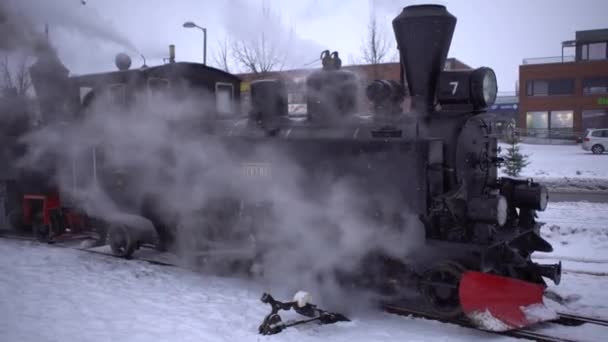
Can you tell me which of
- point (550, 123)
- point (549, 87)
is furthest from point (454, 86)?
point (549, 87)

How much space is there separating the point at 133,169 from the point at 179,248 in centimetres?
165

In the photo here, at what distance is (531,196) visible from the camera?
264 inches

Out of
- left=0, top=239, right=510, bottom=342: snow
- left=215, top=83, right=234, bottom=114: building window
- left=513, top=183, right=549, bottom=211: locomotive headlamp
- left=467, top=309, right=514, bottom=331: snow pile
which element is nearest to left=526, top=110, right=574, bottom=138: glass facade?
left=215, top=83, right=234, bottom=114: building window

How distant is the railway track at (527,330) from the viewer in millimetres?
5420

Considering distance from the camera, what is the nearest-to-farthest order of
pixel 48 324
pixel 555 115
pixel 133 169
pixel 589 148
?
pixel 48 324 → pixel 133 169 → pixel 589 148 → pixel 555 115

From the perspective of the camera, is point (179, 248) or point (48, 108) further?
point (48, 108)

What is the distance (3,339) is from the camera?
5.23 meters

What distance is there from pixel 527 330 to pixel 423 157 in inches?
84.3

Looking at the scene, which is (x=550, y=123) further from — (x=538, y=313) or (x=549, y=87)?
(x=538, y=313)

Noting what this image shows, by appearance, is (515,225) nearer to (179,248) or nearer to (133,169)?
(179,248)

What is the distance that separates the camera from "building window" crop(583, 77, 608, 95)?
41.4 m

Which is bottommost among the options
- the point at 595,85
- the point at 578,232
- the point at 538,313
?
the point at 538,313

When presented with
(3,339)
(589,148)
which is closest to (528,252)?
(3,339)

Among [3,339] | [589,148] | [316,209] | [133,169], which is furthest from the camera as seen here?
[589,148]
